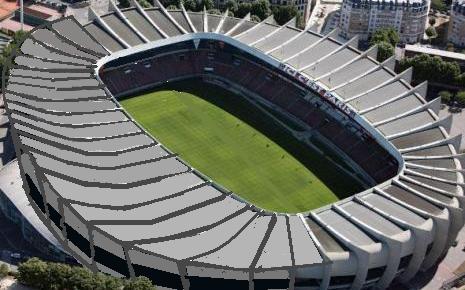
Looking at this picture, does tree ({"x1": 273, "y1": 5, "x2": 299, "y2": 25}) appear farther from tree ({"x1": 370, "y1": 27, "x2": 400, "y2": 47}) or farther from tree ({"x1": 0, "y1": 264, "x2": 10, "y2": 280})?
tree ({"x1": 0, "y1": 264, "x2": 10, "y2": 280})

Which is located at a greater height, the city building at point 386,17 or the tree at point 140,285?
the city building at point 386,17

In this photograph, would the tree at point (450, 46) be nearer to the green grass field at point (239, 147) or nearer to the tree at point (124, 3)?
the green grass field at point (239, 147)

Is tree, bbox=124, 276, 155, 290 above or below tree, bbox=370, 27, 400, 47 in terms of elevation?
below

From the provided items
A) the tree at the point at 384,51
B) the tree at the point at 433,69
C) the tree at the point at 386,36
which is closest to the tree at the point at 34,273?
the tree at the point at 384,51

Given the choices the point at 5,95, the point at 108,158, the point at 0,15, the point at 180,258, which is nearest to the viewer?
the point at 180,258

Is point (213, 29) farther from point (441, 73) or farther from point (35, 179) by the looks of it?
point (35, 179)

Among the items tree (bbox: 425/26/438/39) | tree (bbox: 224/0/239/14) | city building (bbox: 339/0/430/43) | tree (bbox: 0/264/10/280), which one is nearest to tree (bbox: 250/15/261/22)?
tree (bbox: 224/0/239/14)

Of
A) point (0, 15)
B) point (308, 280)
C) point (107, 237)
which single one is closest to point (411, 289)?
point (308, 280)
